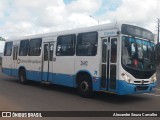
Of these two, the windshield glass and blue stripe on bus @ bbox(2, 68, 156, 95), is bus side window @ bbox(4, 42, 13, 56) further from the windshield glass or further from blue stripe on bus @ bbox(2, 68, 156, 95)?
the windshield glass

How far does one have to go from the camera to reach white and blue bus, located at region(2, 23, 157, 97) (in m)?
10.9

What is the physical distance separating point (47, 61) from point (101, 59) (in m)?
4.53

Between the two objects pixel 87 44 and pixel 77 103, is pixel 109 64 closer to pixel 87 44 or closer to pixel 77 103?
pixel 87 44

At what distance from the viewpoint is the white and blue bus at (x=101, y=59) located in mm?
10867

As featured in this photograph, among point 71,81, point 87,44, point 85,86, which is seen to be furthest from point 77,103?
point 87,44

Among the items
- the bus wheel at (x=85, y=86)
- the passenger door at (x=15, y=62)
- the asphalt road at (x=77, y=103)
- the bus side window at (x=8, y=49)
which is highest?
the bus side window at (x=8, y=49)

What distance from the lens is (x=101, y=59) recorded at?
11625 millimetres

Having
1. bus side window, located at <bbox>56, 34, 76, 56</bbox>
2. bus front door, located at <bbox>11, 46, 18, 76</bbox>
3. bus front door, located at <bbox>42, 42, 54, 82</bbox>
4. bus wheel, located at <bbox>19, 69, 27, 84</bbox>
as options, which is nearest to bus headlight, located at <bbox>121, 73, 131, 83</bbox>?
bus side window, located at <bbox>56, 34, 76, 56</bbox>

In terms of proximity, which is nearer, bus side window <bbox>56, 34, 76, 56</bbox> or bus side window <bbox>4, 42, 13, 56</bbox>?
bus side window <bbox>56, 34, 76, 56</bbox>

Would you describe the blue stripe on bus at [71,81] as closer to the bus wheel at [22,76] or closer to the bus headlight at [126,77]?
the bus headlight at [126,77]

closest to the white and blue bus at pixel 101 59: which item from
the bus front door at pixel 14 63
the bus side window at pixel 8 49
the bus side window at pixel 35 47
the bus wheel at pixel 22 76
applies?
the bus side window at pixel 35 47

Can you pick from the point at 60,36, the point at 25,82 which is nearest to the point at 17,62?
the point at 25,82

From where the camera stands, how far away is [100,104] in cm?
1075

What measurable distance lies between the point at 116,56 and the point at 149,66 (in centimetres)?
167
